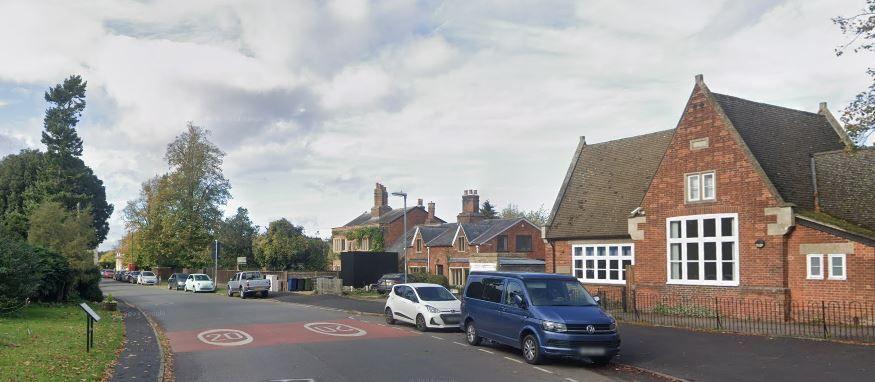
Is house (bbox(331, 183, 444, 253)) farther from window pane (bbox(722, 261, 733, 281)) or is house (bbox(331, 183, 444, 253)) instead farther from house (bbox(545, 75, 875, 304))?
window pane (bbox(722, 261, 733, 281))

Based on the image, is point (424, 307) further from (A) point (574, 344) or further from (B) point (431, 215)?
(B) point (431, 215)

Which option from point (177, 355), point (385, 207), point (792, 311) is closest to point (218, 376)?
point (177, 355)

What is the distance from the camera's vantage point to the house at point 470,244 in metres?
55.4

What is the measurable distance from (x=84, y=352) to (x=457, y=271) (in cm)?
4428

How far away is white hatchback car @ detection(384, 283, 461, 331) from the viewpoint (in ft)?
68.2

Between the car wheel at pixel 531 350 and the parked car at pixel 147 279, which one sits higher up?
the car wheel at pixel 531 350

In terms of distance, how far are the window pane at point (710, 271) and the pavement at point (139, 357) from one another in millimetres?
17905

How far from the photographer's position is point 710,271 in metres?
24.1

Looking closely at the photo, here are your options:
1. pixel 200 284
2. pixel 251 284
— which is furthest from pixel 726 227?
pixel 200 284

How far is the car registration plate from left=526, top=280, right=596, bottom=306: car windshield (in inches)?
55.0

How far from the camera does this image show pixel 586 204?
31453 mm

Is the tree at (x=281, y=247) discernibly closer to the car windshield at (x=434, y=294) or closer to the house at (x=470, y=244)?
the house at (x=470, y=244)

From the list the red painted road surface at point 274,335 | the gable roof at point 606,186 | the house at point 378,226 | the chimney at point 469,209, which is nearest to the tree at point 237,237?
the house at point 378,226

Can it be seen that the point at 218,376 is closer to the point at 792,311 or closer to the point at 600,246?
the point at 792,311
